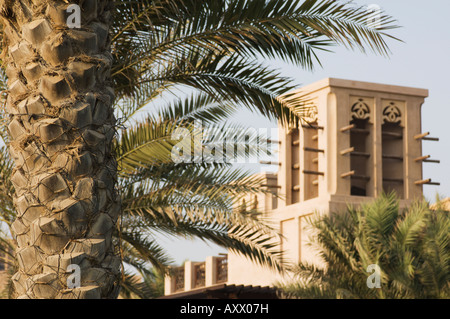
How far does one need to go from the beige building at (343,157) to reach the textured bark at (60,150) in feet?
88.7

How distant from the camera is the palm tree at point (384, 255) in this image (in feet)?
62.6

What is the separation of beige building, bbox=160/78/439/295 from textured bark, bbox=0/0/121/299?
88.7ft

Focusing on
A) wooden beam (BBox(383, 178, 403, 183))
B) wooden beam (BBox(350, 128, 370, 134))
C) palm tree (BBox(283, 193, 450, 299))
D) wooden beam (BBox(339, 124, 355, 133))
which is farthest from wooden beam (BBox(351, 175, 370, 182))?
palm tree (BBox(283, 193, 450, 299))

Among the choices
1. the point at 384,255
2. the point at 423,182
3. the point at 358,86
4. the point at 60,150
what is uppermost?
the point at 358,86

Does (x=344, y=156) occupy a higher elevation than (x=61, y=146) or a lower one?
higher

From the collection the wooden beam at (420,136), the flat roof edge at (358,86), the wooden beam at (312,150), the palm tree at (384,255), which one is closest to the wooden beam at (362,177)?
the wooden beam at (312,150)

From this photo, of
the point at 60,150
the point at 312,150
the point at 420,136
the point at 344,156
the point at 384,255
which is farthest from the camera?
the point at 420,136

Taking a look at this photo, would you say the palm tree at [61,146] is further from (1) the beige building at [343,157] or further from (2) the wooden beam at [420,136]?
(2) the wooden beam at [420,136]

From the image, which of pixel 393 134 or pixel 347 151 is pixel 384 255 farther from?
pixel 393 134

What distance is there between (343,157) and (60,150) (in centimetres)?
2892

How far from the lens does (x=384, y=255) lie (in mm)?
19547

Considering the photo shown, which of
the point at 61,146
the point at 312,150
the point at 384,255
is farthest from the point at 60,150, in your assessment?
the point at 312,150
